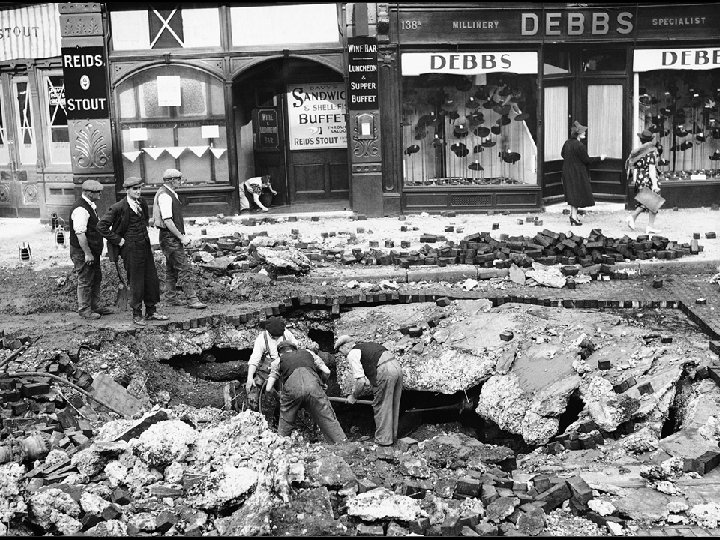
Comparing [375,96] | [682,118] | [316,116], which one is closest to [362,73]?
[375,96]

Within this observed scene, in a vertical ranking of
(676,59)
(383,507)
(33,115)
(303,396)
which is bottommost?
(383,507)

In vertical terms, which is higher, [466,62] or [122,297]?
[466,62]

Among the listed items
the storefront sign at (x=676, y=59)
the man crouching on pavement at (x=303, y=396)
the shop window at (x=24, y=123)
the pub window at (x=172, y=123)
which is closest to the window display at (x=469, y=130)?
the storefront sign at (x=676, y=59)

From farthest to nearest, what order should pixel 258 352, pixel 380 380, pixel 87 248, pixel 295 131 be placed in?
1. pixel 295 131
2. pixel 87 248
3. pixel 258 352
4. pixel 380 380

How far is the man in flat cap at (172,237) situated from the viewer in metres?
13.2

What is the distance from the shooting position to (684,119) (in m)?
21.1

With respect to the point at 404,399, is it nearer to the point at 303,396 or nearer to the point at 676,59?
the point at 303,396

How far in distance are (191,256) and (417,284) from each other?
3835 mm

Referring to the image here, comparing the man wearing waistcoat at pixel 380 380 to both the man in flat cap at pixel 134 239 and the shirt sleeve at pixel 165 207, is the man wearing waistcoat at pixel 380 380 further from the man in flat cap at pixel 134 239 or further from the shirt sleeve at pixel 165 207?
the shirt sleeve at pixel 165 207

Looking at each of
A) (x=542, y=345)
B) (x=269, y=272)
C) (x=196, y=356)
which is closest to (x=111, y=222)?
(x=196, y=356)

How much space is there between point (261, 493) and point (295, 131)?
1478cm

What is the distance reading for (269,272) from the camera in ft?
50.1

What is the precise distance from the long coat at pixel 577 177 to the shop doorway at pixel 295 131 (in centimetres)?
→ 520

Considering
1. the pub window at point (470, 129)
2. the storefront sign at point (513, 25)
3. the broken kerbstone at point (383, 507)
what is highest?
the storefront sign at point (513, 25)
